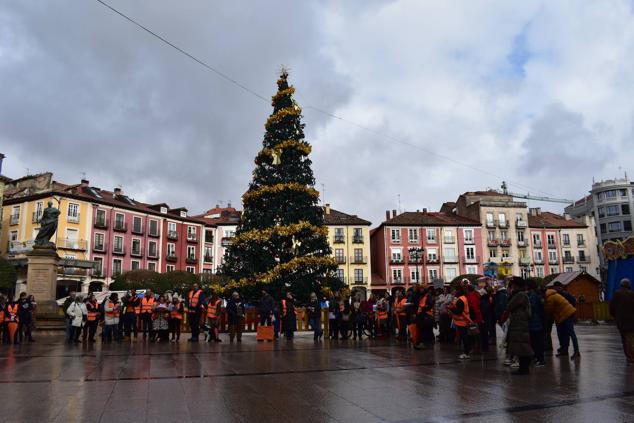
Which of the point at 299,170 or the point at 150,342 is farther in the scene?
the point at 299,170

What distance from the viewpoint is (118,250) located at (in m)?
60.6

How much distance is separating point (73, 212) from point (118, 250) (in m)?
6.83

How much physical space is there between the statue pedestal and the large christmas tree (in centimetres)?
695

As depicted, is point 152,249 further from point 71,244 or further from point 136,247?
point 71,244

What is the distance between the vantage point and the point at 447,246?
2842 inches

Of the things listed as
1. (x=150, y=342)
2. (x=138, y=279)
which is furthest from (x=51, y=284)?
(x=138, y=279)

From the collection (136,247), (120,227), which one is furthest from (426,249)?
(120,227)

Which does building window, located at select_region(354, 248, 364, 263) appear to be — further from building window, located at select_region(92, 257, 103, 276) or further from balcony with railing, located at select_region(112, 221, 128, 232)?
building window, located at select_region(92, 257, 103, 276)

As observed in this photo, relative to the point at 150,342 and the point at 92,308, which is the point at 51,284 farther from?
the point at 150,342

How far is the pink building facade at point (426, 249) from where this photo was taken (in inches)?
2768

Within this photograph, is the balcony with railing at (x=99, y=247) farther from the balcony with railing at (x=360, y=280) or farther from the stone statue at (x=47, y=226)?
the stone statue at (x=47, y=226)

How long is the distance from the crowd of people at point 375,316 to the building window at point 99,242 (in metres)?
40.6

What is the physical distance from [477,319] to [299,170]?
13724mm

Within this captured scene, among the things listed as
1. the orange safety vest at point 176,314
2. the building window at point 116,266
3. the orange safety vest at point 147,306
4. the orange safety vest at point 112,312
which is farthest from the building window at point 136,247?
the orange safety vest at point 176,314
